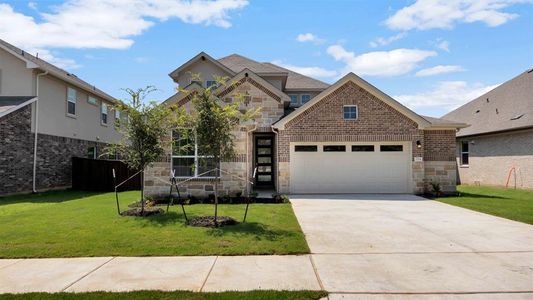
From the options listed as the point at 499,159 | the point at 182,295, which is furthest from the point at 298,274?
the point at 499,159

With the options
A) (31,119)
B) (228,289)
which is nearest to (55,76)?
(31,119)

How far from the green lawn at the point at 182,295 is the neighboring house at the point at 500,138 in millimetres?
17951

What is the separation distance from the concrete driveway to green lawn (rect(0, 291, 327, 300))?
495mm

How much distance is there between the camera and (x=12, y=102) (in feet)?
53.5

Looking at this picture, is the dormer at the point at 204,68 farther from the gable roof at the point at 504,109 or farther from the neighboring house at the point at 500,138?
the neighboring house at the point at 500,138

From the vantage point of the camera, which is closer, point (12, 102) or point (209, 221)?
point (209, 221)

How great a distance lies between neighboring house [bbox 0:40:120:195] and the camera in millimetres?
15703

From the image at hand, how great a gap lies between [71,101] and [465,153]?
2389 cm

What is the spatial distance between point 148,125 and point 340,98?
27.8 feet

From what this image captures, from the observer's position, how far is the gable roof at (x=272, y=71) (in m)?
22.6

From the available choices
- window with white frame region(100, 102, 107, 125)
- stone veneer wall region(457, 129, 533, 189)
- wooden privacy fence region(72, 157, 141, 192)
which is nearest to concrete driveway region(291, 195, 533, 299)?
stone veneer wall region(457, 129, 533, 189)

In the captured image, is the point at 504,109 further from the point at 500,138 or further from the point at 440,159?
the point at 440,159

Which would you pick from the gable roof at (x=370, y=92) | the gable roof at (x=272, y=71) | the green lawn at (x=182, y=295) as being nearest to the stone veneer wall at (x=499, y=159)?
the gable roof at (x=370, y=92)

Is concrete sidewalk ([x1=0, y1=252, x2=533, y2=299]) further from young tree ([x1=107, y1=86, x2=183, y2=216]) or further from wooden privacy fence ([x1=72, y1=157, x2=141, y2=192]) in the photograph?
wooden privacy fence ([x1=72, y1=157, x2=141, y2=192])
